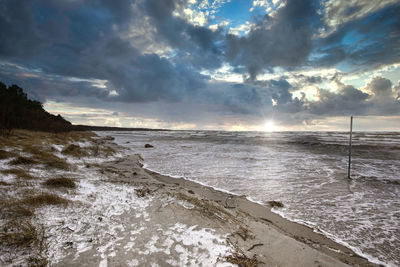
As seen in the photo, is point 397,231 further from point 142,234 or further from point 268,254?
point 142,234

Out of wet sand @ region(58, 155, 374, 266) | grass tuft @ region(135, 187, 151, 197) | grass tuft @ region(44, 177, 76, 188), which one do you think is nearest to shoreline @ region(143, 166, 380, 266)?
wet sand @ region(58, 155, 374, 266)

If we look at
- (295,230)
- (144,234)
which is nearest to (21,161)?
(144,234)

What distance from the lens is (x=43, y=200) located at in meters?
3.96

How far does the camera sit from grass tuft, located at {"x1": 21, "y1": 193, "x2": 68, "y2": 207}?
3786 millimetres

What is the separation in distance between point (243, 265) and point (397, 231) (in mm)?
5077

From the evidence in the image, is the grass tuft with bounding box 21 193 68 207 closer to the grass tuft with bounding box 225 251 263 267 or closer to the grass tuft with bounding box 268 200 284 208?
the grass tuft with bounding box 225 251 263 267

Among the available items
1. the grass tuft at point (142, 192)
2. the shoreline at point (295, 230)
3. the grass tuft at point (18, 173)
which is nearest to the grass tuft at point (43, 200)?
the grass tuft at point (142, 192)

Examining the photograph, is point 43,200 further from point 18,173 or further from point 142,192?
point 18,173

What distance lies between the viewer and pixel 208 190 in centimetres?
765

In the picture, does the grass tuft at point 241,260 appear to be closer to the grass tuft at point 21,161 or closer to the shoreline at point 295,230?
the shoreline at point 295,230

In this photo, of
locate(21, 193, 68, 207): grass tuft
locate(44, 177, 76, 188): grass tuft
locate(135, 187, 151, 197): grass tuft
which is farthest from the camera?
locate(135, 187, 151, 197): grass tuft

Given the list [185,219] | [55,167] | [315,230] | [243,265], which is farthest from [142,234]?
[55,167]

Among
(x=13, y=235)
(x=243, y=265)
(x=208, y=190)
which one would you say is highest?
(x=13, y=235)

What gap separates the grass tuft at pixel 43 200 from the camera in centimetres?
379
